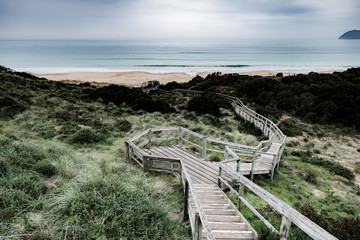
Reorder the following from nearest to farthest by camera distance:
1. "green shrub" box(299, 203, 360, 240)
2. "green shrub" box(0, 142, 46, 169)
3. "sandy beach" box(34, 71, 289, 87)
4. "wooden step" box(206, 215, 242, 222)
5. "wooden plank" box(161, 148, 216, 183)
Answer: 1. "wooden step" box(206, 215, 242, 222)
2. "green shrub" box(299, 203, 360, 240)
3. "green shrub" box(0, 142, 46, 169)
4. "wooden plank" box(161, 148, 216, 183)
5. "sandy beach" box(34, 71, 289, 87)

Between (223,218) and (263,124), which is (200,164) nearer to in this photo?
(223,218)

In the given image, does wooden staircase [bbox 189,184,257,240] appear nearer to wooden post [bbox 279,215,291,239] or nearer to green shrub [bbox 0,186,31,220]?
wooden post [bbox 279,215,291,239]

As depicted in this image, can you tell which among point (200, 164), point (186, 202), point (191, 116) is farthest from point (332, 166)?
point (191, 116)

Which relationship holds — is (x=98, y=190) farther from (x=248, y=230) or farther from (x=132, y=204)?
(x=248, y=230)

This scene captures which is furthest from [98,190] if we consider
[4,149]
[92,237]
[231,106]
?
[231,106]

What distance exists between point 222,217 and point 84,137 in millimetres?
8928

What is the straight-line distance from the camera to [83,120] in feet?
52.1

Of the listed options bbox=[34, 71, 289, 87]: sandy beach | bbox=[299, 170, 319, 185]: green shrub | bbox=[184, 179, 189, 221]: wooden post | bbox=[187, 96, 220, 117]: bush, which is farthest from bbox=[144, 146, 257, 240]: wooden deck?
bbox=[34, 71, 289, 87]: sandy beach

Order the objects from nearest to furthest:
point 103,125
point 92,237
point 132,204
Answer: point 92,237 < point 132,204 < point 103,125

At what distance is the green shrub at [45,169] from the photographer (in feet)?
19.5

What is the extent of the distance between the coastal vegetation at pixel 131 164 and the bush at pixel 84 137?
0.05 meters

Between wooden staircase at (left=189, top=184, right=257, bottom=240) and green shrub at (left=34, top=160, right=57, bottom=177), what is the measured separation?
398 centimetres

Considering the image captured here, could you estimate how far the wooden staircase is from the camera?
4.12 meters

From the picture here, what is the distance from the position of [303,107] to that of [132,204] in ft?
77.5
